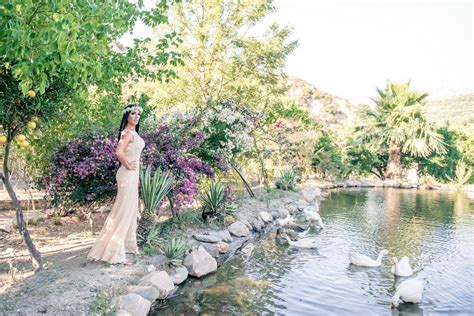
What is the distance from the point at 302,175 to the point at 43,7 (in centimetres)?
2317

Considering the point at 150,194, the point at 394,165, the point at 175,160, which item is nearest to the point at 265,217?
the point at 175,160

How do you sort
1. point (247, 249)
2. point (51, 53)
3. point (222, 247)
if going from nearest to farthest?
point (51, 53), point (222, 247), point (247, 249)

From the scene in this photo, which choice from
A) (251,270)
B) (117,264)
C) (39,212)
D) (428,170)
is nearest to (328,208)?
(251,270)

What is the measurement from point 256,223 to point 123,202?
227 inches

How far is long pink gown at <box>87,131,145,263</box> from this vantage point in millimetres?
6723

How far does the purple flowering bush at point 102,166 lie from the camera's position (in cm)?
791

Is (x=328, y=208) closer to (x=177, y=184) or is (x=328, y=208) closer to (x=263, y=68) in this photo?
(x=263, y=68)

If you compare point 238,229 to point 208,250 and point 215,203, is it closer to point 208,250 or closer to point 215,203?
point 215,203

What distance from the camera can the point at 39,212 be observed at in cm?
1172

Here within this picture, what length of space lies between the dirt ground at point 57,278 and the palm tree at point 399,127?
25.5 meters

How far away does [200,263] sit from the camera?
25.2 feet

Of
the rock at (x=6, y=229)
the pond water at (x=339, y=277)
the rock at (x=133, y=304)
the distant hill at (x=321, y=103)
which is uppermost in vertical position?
the distant hill at (x=321, y=103)

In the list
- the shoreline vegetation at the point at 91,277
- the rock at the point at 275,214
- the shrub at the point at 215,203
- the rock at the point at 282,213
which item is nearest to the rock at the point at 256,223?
the shrub at the point at 215,203

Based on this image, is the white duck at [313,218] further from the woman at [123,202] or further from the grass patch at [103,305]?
the grass patch at [103,305]
